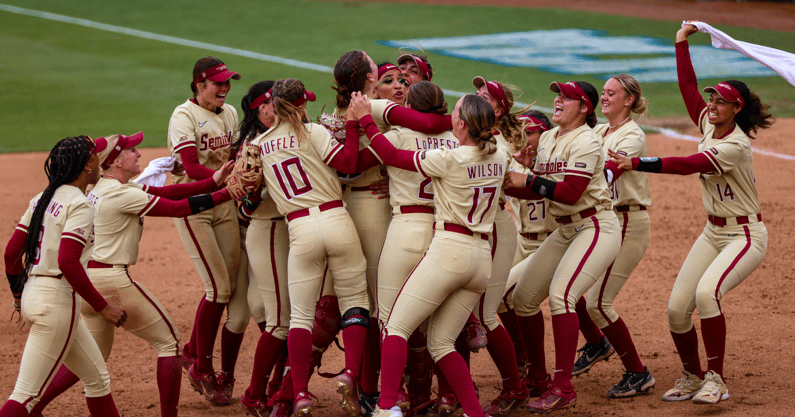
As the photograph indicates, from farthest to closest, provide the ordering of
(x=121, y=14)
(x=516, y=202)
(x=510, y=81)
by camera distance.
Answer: (x=121, y=14)
(x=510, y=81)
(x=516, y=202)

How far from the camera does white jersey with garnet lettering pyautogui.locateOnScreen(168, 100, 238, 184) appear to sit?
17.8ft

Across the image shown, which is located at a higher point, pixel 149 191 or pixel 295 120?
pixel 295 120

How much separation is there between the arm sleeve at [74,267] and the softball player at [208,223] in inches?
48.9

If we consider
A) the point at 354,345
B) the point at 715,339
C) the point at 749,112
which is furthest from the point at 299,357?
the point at 749,112

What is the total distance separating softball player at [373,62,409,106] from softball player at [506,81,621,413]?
0.92 metres

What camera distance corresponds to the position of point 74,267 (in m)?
4.20

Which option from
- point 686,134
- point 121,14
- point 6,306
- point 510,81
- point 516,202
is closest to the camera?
point 516,202

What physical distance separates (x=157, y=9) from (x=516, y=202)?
1704 cm

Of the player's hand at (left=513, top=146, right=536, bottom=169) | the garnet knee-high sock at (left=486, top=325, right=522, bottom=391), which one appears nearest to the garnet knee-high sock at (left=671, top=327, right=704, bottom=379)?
the garnet knee-high sock at (left=486, top=325, right=522, bottom=391)

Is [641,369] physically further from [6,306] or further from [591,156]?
[6,306]

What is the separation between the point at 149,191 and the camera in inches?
205

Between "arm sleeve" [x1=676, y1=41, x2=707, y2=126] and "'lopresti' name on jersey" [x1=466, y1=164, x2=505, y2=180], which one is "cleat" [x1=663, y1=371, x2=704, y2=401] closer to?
"arm sleeve" [x1=676, y1=41, x2=707, y2=126]

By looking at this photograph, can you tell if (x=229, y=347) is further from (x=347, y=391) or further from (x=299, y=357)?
(x=347, y=391)

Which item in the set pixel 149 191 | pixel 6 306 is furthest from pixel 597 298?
pixel 6 306
